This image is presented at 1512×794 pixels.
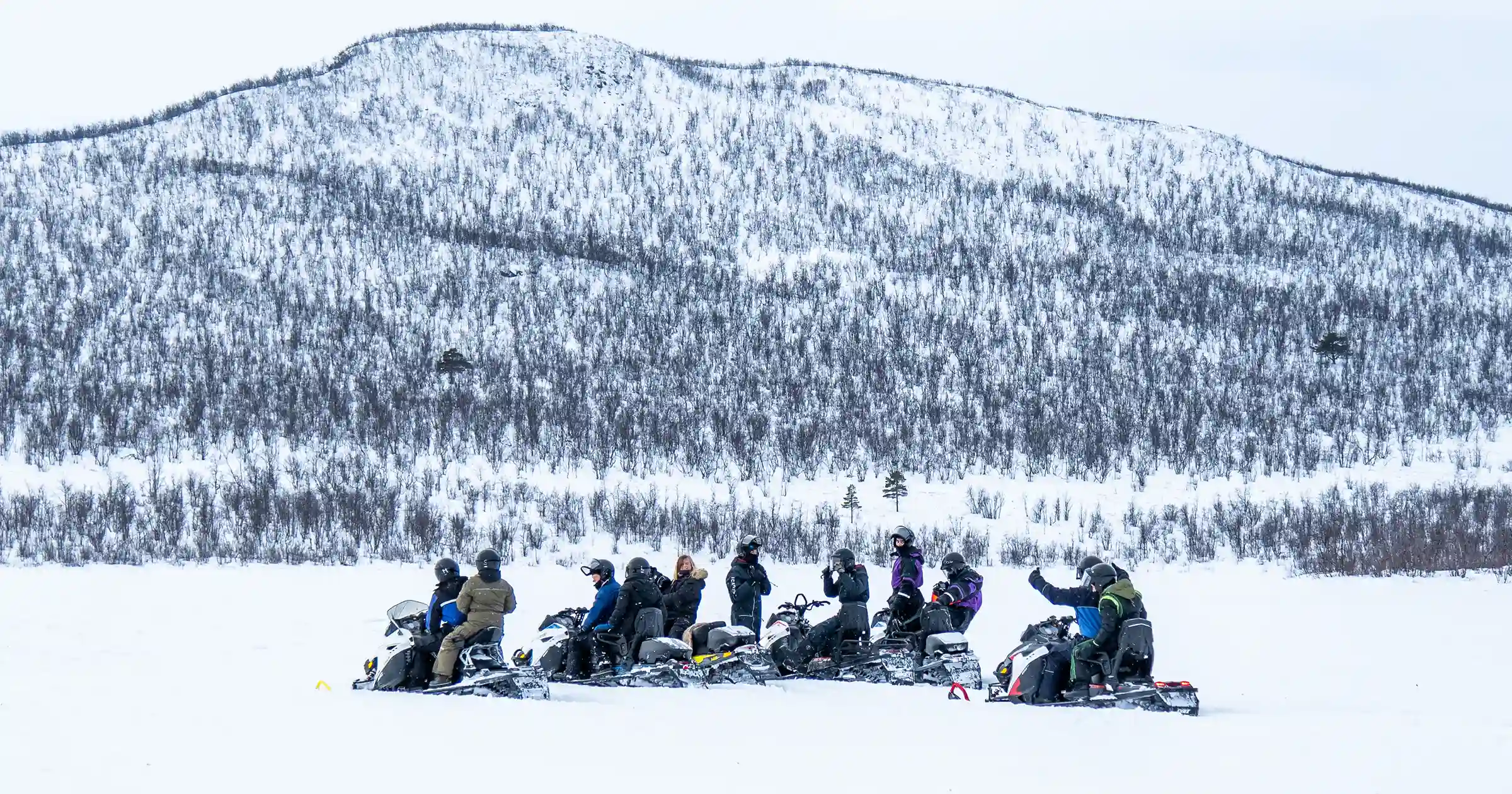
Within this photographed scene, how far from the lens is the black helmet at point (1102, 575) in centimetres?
1162

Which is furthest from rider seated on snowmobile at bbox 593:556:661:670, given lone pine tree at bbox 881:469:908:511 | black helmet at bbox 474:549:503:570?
lone pine tree at bbox 881:469:908:511

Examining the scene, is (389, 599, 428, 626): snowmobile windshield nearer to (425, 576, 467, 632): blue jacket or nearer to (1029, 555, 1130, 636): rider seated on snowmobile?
(425, 576, 467, 632): blue jacket

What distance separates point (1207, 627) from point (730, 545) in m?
12.8

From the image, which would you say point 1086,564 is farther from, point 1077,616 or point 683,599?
point 683,599

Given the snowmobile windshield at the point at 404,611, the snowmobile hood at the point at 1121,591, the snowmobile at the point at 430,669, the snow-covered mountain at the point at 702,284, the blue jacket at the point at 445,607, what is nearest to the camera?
the snowmobile hood at the point at 1121,591

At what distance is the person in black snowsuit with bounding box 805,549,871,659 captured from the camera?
564 inches

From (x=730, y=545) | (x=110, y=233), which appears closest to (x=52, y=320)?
(x=110, y=233)

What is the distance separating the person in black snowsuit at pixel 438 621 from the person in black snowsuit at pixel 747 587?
3585 millimetres

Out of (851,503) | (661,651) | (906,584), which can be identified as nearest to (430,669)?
(661,651)

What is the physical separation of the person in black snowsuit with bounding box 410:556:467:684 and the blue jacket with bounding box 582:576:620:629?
1.46 metres

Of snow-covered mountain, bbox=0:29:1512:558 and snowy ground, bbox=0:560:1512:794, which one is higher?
snow-covered mountain, bbox=0:29:1512:558

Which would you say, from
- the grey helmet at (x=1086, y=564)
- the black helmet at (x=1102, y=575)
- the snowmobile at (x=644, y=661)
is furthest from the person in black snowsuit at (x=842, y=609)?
the black helmet at (x=1102, y=575)

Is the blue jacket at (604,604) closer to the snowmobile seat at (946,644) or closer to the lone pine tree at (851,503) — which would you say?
the snowmobile seat at (946,644)

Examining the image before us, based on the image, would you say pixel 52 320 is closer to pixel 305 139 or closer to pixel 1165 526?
pixel 305 139
